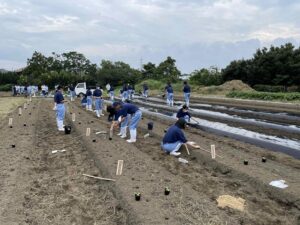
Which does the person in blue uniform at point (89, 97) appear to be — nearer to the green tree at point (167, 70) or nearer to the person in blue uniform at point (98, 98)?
the person in blue uniform at point (98, 98)

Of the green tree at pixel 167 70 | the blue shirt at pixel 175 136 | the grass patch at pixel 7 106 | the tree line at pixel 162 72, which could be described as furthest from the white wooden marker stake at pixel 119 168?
the green tree at pixel 167 70

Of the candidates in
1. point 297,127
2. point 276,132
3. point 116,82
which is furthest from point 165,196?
point 116,82

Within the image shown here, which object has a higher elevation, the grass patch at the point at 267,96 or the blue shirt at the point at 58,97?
the blue shirt at the point at 58,97

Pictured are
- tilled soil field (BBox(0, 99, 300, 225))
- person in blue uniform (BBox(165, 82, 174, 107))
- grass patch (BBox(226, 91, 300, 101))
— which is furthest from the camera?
grass patch (BBox(226, 91, 300, 101))

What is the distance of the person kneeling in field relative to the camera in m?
12.7

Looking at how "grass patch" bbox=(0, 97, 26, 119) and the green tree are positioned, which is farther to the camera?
the green tree

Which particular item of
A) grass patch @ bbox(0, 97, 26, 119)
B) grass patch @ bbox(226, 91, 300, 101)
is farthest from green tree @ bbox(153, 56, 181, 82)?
grass patch @ bbox(0, 97, 26, 119)

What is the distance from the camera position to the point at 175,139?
12852mm

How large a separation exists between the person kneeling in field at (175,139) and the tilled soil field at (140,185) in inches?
11.9

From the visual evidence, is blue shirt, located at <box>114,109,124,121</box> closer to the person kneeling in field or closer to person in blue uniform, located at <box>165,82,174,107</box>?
the person kneeling in field

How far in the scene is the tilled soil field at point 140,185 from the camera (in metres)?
7.74

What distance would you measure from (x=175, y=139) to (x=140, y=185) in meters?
3.60

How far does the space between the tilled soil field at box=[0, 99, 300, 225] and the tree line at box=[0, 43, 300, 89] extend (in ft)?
115

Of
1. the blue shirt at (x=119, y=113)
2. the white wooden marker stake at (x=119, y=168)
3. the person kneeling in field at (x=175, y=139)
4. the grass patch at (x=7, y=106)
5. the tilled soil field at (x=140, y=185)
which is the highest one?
the blue shirt at (x=119, y=113)
